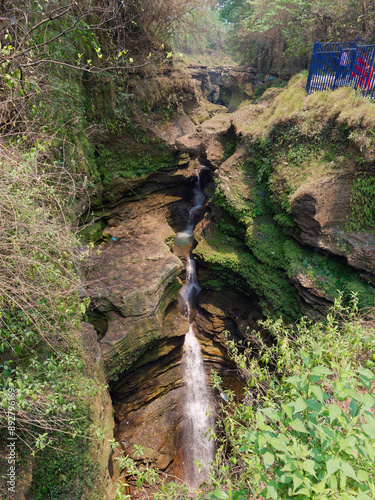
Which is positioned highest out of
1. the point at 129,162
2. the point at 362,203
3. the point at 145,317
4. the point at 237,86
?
the point at 237,86

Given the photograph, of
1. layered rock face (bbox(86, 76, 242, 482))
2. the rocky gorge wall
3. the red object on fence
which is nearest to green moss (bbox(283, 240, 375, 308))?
A: the rocky gorge wall

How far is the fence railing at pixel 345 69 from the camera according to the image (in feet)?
25.8

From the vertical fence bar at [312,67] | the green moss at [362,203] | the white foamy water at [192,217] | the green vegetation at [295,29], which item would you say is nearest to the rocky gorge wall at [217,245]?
the green moss at [362,203]

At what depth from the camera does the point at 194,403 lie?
10180 millimetres

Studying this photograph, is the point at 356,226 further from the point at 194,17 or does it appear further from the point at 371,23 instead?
the point at 194,17

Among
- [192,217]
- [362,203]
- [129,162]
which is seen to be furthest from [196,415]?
[129,162]

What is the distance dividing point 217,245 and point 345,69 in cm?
758

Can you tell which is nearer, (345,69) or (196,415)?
(345,69)

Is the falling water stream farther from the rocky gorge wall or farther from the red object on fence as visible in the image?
the red object on fence

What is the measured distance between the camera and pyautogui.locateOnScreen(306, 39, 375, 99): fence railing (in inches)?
309

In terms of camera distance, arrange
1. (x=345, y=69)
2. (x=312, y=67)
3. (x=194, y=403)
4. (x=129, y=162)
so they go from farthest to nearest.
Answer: (x=129, y=162) → (x=194, y=403) → (x=312, y=67) → (x=345, y=69)

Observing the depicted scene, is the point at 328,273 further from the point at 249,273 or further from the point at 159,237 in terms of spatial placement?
the point at 159,237

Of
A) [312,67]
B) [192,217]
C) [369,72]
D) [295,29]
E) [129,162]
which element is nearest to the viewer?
[369,72]

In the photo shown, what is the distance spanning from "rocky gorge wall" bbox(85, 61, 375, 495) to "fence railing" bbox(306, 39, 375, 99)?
98 cm
